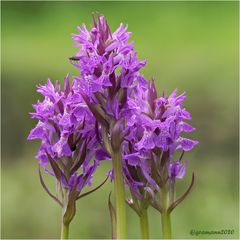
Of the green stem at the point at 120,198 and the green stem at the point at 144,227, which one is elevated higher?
the green stem at the point at 120,198

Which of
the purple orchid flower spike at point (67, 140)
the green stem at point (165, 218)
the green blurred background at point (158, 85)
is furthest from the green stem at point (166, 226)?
the green blurred background at point (158, 85)

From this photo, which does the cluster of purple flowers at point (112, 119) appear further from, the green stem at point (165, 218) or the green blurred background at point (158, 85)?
the green blurred background at point (158, 85)

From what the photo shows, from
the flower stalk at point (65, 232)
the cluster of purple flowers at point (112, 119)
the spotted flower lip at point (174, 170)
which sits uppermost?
the cluster of purple flowers at point (112, 119)

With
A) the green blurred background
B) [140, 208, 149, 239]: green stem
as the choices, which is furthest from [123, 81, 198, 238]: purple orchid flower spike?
the green blurred background

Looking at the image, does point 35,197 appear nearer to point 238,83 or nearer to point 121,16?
point 238,83

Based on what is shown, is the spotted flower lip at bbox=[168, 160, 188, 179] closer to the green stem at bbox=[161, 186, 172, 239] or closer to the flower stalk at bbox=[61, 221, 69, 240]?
the green stem at bbox=[161, 186, 172, 239]

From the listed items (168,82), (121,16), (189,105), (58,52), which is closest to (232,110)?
(189,105)

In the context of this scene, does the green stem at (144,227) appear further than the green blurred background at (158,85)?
No
